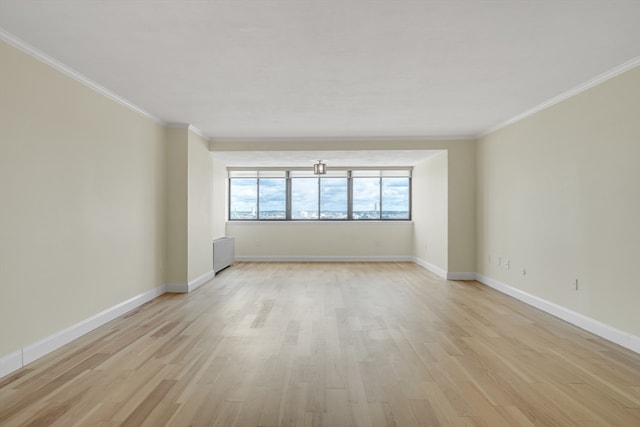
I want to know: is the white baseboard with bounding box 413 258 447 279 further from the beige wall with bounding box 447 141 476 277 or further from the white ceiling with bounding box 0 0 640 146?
the white ceiling with bounding box 0 0 640 146

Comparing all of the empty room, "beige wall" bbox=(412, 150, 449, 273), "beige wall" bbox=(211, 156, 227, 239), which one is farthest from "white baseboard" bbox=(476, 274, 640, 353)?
"beige wall" bbox=(211, 156, 227, 239)

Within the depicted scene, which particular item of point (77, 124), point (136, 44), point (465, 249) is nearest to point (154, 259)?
point (77, 124)

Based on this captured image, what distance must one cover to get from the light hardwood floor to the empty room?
23 mm

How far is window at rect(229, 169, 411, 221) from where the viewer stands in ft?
31.2

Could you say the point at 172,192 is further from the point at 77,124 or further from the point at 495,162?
the point at 495,162

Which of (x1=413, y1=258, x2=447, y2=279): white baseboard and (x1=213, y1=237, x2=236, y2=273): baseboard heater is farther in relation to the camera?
(x1=213, y1=237, x2=236, y2=273): baseboard heater

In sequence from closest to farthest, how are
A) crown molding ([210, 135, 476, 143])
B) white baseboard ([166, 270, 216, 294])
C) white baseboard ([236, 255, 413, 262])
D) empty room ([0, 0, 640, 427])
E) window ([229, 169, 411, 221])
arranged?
empty room ([0, 0, 640, 427])
white baseboard ([166, 270, 216, 294])
crown molding ([210, 135, 476, 143])
white baseboard ([236, 255, 413, 262])
window ([229, 169, 411, 221])

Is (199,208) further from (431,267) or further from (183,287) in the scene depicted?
(431,267)

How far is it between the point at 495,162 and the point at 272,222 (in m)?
5.38

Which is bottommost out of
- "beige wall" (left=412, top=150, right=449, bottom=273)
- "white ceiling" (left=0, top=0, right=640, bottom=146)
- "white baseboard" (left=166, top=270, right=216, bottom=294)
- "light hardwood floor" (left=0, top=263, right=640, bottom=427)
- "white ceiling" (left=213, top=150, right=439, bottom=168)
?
"light hardwood floor" (left=0, top=263, right=640, bottom=427)

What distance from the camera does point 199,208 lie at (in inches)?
243

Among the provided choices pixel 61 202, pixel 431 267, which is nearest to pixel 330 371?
pixel 61 202

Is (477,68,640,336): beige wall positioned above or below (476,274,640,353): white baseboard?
above

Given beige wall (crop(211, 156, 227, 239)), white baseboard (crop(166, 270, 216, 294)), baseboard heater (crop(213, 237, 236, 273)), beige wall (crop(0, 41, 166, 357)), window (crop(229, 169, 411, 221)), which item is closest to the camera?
beige wall (crop(0, 41, 166, 357))
